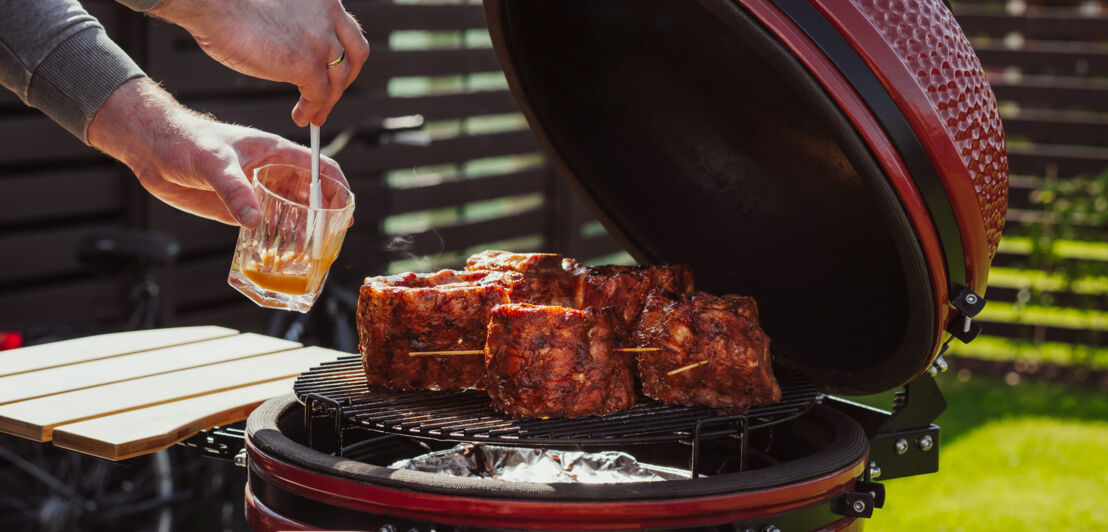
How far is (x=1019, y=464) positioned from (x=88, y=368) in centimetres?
468

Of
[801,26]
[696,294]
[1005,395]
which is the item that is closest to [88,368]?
[696,294]

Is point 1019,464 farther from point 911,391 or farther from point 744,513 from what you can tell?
point 744,513

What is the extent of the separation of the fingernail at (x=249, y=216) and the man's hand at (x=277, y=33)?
0.28 m

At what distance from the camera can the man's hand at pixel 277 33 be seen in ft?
7.54

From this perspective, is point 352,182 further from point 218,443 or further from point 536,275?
point 218,443

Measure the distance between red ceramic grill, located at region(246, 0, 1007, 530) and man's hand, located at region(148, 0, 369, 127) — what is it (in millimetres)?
498

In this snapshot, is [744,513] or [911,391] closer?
[744,513]

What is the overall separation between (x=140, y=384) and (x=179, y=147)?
0.64m

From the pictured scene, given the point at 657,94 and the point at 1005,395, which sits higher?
the point at 657,94

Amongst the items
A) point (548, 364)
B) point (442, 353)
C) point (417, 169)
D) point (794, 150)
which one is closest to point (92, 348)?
point (442, 353)

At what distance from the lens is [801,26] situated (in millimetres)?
1995

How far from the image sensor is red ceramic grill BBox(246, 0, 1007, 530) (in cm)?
199

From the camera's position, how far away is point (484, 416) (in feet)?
7.51

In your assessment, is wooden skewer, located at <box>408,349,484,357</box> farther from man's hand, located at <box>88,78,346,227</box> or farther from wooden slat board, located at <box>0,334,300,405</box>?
wooden slat board, located at <box>0,334,300,405</box>
